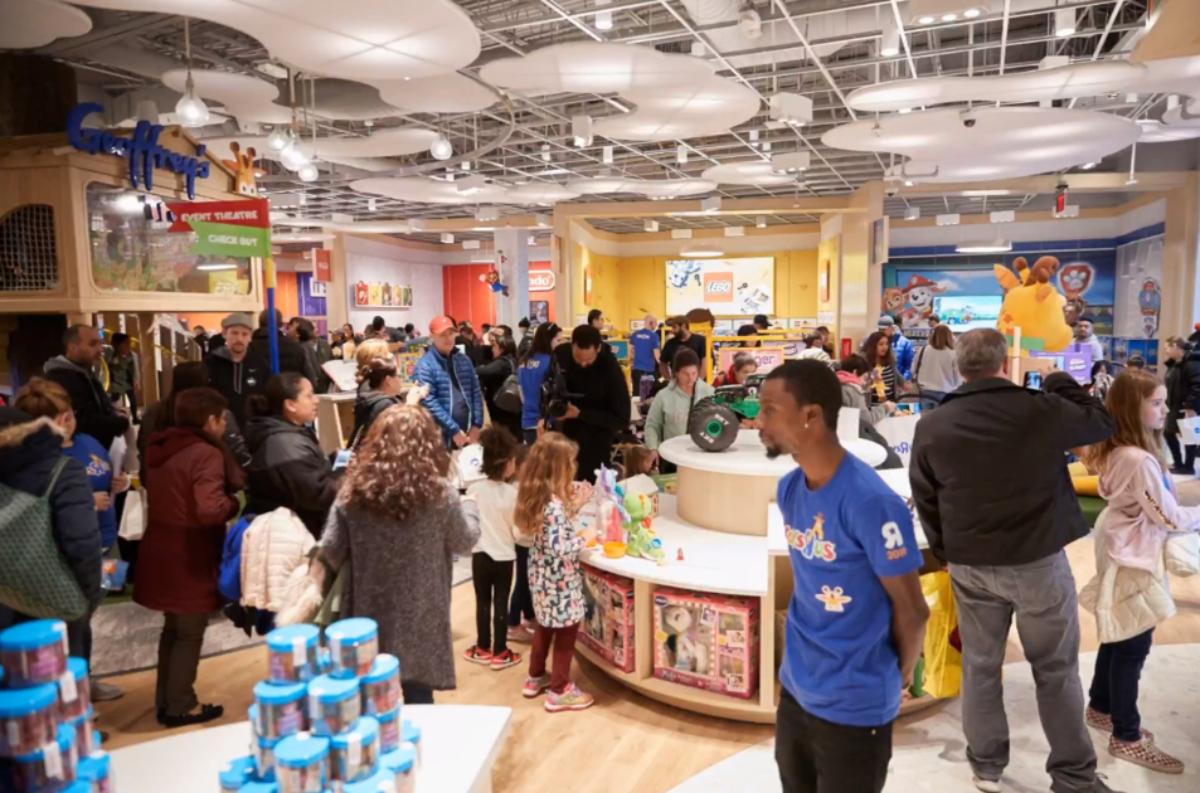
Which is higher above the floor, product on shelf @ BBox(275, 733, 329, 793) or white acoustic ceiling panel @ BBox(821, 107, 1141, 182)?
white acoustic ceiling panel @ BBox(821, 107, 1141, 182)

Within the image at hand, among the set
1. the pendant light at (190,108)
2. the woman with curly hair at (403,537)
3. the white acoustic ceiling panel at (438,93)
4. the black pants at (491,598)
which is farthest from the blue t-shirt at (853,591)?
the pendant light at (190,108)

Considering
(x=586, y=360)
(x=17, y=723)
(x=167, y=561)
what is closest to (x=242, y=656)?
(x=167, y=561)

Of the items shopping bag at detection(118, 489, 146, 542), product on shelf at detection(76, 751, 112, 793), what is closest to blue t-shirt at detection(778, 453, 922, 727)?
product on shelf at detection(76, 751, 112, 793)

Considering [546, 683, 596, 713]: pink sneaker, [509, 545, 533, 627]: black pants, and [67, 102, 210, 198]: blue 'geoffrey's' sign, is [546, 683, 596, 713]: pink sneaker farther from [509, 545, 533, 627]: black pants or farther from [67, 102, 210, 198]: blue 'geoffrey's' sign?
[67, 102, 210, 198]: blue 'geoffrey's' sign

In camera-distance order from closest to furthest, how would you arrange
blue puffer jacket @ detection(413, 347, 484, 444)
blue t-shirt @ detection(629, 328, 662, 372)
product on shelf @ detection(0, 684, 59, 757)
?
1. product on shelf @ detection(0, 684, 59, 757)
2. blue puffer jacket @ detection(413, 347, 484, 444)
3. blue t-shirt @ detection(629, 328, 662, 372)

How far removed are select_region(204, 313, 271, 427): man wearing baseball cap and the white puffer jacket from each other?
264 cm

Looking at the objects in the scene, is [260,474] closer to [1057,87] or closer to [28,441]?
[28,441]

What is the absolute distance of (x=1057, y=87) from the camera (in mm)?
6121

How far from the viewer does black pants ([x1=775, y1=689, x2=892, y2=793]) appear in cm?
189

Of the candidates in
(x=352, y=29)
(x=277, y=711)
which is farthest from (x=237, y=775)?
(x=352, y=29)

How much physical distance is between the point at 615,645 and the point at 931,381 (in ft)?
20.6

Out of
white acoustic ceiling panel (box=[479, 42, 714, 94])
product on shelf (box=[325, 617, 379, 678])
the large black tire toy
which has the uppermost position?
white acoustic ceiling panel (box=[479, 42, 714, 94])

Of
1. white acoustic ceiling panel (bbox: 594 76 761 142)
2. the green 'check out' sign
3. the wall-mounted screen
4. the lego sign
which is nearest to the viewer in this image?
the green 'check out' sign

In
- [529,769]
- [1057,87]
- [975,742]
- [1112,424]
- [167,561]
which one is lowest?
[529,769]
